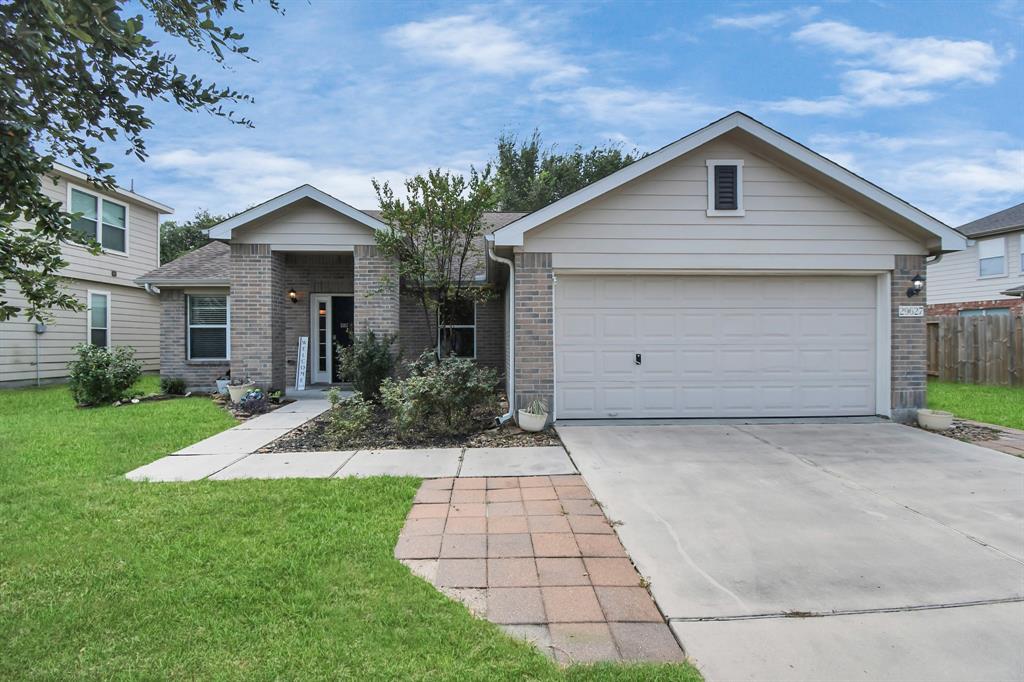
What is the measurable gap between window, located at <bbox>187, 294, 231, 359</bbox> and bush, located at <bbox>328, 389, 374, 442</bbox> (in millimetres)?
6729

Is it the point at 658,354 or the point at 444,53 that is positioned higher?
→ the point at 444,53

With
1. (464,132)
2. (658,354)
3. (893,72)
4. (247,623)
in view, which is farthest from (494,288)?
(247,623)

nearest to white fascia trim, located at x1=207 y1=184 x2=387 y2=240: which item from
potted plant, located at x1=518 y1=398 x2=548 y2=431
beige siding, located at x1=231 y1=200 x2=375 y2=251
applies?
beige siding, located at x1=231 y1=200 x2=375 y2=251

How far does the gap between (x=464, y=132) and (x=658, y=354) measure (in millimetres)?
12073

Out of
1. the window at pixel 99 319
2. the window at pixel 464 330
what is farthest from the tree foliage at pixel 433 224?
the window at pixel 99 319

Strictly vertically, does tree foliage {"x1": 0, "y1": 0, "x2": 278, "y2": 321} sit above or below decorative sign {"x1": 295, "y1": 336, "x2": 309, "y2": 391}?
above

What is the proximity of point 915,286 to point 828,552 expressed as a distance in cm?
649

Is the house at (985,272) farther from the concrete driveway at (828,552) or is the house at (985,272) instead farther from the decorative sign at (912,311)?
the concrete driveway at (828,552)

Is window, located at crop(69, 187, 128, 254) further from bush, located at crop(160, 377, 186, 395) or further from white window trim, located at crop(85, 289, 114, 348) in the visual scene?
bush, located at crop(160, 377, 186, 395)

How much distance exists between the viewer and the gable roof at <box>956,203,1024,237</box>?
17.0m

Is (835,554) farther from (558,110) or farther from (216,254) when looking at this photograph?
(558,110)

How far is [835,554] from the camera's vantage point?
3730 millimetres

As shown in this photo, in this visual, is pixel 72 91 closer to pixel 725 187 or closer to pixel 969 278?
pixel 725 187

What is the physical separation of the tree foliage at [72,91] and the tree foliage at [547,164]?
84.3 feet
